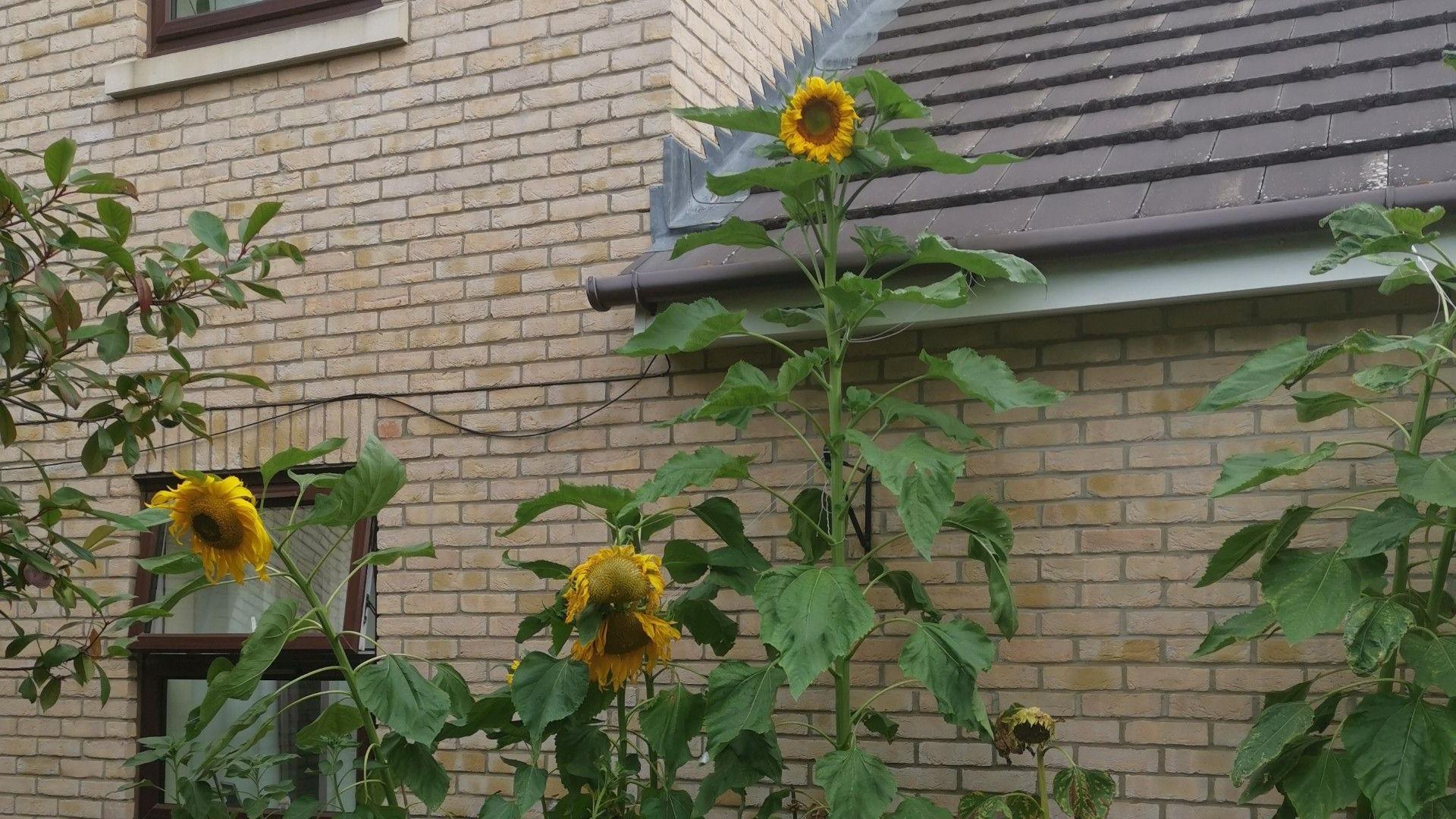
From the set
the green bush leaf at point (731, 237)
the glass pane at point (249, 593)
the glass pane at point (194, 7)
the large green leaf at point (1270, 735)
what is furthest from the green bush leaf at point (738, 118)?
the glass pane at point (194, 7)

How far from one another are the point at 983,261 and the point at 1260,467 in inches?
30.9

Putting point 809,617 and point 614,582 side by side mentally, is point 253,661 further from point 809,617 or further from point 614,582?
point 809,617

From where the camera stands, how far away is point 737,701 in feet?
11.1

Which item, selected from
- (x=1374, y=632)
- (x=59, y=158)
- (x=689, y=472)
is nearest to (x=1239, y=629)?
(x=1374, y=632)

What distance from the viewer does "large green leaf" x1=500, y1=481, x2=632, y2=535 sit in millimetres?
3561

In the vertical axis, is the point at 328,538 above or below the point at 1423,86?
below

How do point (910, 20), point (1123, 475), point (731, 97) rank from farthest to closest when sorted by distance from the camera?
point (910, 20) → point (731, 97) → point (1123, 475)

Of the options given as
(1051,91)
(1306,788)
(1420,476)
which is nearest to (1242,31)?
(1051,91)

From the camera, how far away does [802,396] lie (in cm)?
434

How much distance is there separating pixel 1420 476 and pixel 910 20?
332cm

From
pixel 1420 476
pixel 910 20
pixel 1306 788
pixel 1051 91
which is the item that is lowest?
pixel 1306 788

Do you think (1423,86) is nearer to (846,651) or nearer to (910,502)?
(910,502)

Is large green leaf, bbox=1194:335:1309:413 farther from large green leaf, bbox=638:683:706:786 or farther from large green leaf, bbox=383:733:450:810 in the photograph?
large green leaf, bbox=383:733:450:810

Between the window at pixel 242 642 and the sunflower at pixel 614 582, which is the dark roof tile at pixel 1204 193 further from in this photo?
the window at pixel 242 642
